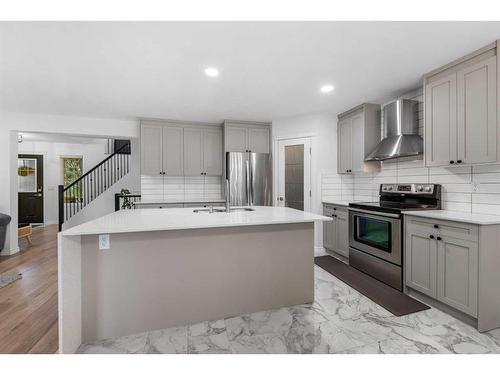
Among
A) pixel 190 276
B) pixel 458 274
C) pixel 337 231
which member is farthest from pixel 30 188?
pixel 458 274

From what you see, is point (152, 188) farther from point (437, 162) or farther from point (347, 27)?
point (437, 162)

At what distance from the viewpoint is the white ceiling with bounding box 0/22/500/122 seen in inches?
72.9

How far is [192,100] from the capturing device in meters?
3.41

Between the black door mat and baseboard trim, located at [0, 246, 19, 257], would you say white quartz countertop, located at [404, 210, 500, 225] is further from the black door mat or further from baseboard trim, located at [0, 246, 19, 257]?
baseboard trim, located at [0, 246, 19, 257]

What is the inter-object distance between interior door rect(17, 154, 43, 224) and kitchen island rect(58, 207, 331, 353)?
673 cm

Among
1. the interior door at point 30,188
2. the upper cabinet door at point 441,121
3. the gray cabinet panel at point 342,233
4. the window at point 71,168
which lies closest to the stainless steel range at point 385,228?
the gray cabinet panel at point 342,233

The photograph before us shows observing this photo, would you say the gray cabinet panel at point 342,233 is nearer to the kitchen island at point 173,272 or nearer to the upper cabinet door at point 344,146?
the upper cabinet door at point 344,146

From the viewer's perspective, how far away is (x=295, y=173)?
4.32 metres

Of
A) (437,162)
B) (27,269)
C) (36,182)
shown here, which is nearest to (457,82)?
(437,162)

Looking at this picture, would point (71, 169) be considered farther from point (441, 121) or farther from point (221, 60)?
point (441, 121)

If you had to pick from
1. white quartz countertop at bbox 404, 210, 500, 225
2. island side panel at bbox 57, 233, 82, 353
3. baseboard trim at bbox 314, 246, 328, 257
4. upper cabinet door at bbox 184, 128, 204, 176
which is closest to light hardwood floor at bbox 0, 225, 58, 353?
island side panel at bbox 57, 233, 82, 353

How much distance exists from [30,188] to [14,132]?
381cm

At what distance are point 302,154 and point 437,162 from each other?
2.03 metres

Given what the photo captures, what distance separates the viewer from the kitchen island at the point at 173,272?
179cm
